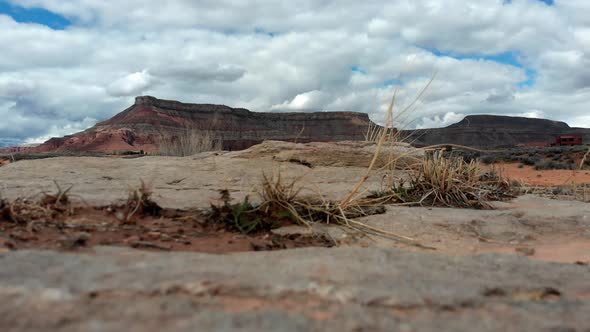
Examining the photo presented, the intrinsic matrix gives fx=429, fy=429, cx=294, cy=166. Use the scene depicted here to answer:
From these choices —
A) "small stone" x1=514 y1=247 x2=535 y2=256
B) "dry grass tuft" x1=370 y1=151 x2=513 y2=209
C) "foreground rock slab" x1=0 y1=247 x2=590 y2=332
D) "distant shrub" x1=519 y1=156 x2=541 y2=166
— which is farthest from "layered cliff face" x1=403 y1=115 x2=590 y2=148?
"foreground rock slab" x1=0 y1=247 x2=590 y2=332

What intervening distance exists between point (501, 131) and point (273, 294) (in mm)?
59294

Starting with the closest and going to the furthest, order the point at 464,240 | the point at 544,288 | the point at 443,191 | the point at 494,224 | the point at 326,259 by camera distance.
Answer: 1. the point at 544,288
2. the point at 326,259
3. the point at 464,240
4. the point at 494,224
5. the point at 443,191

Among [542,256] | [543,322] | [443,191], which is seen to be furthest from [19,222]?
[443,191]

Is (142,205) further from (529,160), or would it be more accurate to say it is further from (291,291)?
(529,160)

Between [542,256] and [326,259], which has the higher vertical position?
[326,259]

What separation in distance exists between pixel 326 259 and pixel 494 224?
1.67 metres

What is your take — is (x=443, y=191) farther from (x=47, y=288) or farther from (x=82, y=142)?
(x=82, y=142)

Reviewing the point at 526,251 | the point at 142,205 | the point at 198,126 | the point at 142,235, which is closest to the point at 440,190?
the point at 526,251

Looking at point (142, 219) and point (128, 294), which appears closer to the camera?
point (128, 294)

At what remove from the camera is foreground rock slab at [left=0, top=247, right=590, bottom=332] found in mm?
897

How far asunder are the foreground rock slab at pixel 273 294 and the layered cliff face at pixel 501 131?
158 ft

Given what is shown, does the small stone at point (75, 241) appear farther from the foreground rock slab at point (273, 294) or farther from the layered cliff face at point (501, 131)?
the layered cliff face at point (501, 131)

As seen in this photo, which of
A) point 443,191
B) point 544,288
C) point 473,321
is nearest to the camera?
point 473,321

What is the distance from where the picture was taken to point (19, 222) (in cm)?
193
